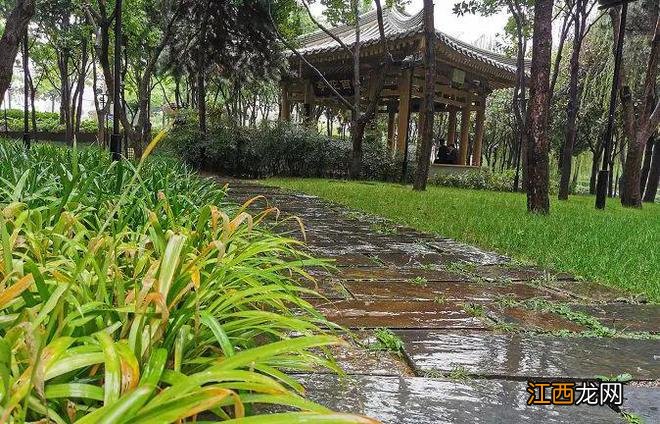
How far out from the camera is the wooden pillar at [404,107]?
1399 centimetres

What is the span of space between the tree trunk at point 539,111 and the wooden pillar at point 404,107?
24.5 feet

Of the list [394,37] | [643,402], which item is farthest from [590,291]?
[394,37]

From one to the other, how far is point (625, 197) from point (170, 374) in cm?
1130

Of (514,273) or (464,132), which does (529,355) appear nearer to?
(514,273)

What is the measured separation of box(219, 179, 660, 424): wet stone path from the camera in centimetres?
126

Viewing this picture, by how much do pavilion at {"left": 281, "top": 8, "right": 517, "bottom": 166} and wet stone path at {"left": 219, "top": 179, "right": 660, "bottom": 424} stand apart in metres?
10.3

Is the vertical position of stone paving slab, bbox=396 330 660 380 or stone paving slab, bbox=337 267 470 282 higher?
stone paving slab, bbox=396 330 660 380

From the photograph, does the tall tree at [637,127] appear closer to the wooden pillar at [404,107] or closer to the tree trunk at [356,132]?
the wooden pillar at [404,107]

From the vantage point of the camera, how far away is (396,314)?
2053 millimetres

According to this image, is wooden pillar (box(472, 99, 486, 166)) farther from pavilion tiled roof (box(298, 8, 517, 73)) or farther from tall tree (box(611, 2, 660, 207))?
tall tree (box(611, 2, 660, 207))

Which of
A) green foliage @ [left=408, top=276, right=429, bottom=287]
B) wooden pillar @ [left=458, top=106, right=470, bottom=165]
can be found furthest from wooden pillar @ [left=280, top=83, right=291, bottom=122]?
green foliage @ [left=408, top=276, right=429, bottom=287]

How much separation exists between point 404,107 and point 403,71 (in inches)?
39.1

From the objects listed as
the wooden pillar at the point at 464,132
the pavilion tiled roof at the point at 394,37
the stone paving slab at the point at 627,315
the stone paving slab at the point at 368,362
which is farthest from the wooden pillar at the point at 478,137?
the stone paving slab at the point at 368,362

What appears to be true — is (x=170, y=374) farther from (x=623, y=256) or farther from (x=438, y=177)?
(x=438, y=177)
